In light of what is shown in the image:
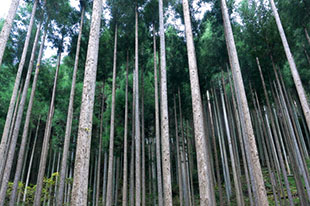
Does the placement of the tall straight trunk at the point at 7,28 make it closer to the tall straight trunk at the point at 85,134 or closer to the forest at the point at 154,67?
the forest at the point at 154,67

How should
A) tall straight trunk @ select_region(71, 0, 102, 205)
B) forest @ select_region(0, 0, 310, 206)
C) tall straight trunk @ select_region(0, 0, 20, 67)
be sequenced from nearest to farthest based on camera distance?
tall straight trunk @ select_region(71, 0, 102, 205) → tall straight trunk @ select_region(0, 0, 20, 67) → forest @ select_region(0, 0, 310, 206)

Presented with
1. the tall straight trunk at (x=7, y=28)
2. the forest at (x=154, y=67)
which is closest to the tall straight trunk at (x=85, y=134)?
the tall straight trunk at (x=7, y=28)

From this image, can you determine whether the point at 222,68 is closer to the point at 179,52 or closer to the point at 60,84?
Result: the point at 179,52

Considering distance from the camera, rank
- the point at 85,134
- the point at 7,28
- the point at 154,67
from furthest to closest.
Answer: the point at 154,67
the point at 7,28
the point at 85,134

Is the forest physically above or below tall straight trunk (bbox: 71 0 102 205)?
above

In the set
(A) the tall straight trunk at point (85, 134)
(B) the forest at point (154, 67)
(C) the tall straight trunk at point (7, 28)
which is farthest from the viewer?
(B) the forest at point (154, 67)

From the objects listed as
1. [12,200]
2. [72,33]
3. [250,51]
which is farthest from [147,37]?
[12,200]

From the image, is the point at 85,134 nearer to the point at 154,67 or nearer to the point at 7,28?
the point at 7,28

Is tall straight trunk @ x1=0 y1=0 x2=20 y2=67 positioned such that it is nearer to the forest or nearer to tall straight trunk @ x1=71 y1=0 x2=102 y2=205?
the forest

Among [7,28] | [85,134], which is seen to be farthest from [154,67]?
[85,134]

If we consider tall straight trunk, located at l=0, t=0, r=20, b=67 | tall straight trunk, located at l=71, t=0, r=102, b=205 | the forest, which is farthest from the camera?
the forest

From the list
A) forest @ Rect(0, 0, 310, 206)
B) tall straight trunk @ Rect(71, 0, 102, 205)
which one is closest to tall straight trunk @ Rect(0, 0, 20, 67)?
forest @ Rect(0, 0, 310, 206)

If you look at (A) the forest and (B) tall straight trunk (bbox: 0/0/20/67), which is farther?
(A) the forest

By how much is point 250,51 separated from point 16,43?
9573 mm
